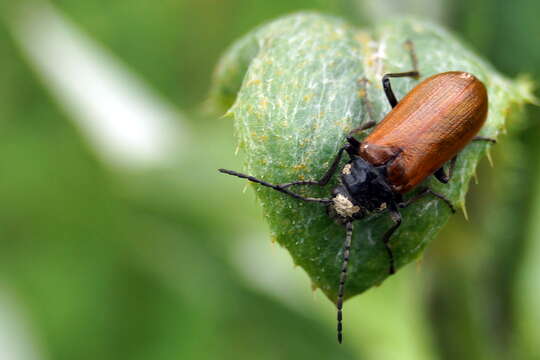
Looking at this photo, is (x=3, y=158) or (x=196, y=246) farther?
(x=3, y=158)

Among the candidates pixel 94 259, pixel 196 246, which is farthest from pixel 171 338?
pixel 196 246

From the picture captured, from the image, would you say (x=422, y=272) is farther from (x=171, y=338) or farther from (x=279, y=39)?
(x=171, y=338)

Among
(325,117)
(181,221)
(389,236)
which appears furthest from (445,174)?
(181,221)

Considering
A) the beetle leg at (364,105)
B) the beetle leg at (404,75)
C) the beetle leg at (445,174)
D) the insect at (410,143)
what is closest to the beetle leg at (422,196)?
the insect at (410,143)

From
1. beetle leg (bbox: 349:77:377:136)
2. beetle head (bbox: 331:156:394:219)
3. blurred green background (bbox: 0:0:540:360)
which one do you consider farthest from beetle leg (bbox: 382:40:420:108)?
blurred green background (bbox: 0:0:540:360)

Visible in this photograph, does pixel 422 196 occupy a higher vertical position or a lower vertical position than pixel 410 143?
lower

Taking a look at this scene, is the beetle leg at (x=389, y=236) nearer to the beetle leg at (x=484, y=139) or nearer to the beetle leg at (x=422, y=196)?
the beetle leg at (x=422, y=196)

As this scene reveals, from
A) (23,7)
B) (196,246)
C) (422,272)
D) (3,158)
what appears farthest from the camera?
(3,158)

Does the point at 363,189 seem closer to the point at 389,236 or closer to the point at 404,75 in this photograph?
the point at 389,236
